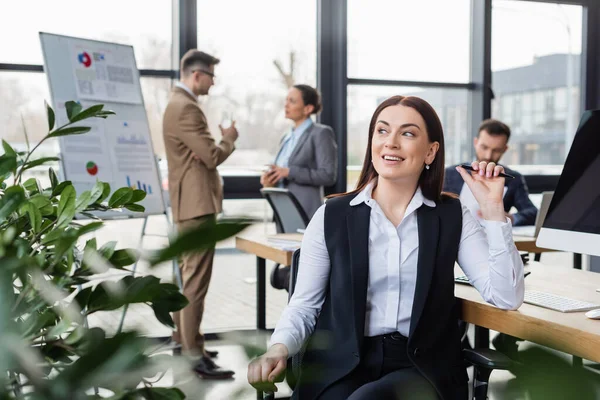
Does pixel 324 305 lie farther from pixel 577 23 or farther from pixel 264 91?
pixel 577 23

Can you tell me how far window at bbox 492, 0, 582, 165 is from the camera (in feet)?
18.6

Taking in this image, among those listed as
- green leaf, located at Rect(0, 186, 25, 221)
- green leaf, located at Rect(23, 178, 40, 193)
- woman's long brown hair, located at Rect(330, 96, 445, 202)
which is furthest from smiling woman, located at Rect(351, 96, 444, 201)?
green leaf, located at Rect(0, 186, 25, 221)

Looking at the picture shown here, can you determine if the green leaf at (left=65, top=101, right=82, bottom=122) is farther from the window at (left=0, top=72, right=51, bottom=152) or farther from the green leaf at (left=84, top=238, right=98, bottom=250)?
the window at (left=0, top=72, right=51, bottom=152)

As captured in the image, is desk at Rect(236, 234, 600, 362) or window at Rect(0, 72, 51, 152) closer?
desk at Rect(236, 234, 600, 362)

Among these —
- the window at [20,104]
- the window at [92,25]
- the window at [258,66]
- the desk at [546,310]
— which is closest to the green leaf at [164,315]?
the desk at [546,310]

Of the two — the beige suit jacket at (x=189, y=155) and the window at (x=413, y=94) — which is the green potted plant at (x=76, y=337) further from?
the window at (x=413, y=94)

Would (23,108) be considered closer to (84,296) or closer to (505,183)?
(505,183)

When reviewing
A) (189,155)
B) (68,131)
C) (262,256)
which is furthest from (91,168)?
(68,131)

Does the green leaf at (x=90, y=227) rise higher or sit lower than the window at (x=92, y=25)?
lower

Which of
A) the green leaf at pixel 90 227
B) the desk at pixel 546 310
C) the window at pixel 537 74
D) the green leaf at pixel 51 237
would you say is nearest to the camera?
the green leaf at pixel 90 227

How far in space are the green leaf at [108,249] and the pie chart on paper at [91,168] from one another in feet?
10.8

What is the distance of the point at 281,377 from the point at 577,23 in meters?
6.15

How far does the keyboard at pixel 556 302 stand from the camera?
180 centimetres

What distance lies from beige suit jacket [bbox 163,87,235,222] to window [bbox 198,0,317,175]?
1.08 m
